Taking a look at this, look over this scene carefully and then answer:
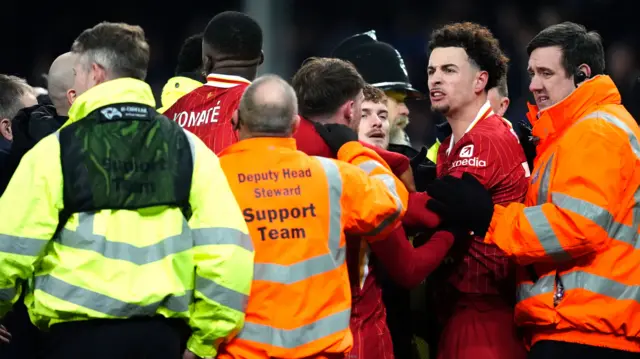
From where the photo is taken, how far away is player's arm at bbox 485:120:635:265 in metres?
4.88

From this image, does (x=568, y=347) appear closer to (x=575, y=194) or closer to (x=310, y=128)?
(x=575, y=194)

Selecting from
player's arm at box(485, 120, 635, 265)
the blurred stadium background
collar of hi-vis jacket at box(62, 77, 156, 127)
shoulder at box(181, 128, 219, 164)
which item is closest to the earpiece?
player's arm at box(485, 120, 635, 265)

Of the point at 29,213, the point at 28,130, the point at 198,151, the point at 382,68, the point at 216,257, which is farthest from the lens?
the point at 382,68

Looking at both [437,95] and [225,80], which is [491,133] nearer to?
[437,95]

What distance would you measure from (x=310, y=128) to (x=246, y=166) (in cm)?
62

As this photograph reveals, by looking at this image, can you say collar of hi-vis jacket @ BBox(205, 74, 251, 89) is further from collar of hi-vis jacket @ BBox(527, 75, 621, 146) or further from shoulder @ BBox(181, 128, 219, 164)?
collar of hi-vis jacket @ BBox(527, 75, 621, 146)

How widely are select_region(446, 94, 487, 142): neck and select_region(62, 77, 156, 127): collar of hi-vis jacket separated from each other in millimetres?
1946

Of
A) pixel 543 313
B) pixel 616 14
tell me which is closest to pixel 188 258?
pixel 543 313

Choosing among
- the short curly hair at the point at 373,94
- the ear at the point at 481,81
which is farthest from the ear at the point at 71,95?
the ear at the point at 481,81

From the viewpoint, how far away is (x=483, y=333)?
549 cm

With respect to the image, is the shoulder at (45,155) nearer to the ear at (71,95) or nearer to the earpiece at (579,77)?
the ear at (71,95)

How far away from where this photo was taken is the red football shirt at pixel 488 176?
542 cm

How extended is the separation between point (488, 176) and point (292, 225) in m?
1.28

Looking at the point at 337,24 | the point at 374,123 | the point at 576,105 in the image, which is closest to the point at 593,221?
the point at 576,105
